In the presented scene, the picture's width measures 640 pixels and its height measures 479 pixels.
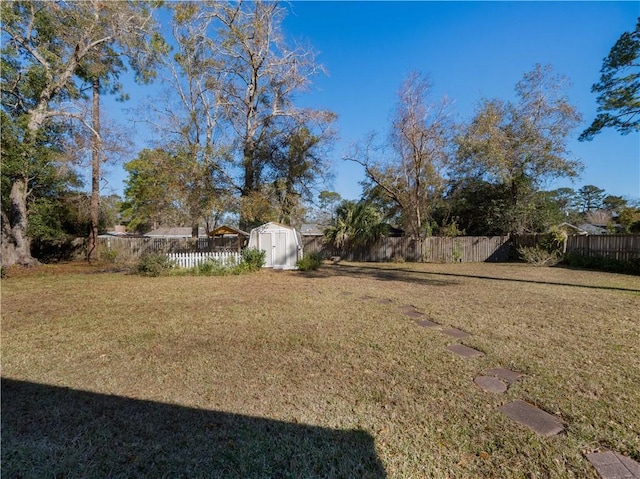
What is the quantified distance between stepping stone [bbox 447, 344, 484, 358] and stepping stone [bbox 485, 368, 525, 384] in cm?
36

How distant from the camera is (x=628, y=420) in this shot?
212cm

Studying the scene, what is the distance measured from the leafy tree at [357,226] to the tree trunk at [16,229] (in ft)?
44.0

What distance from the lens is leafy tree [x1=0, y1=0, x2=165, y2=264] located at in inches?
448

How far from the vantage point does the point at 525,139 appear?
57.0ft

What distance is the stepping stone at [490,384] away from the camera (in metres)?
2.60

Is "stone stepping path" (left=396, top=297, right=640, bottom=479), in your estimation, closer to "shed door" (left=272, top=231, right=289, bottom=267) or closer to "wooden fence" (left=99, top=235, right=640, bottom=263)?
"shed door" (left=272, top=231, right=289, bottom=267)

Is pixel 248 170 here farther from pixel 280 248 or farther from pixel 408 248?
pixel 408 248

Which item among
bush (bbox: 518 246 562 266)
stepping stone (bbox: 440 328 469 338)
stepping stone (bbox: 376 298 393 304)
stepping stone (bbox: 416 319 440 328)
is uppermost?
bush (bbox: 518 246 562 266)

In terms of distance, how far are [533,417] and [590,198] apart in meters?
59.6

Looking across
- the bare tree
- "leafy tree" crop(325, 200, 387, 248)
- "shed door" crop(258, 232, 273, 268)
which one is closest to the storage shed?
"shed door" crop(258, 232, 273, 268)

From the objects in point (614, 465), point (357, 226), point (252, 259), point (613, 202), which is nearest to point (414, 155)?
point (357, 226)

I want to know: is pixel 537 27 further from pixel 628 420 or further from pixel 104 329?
pixel 104 329

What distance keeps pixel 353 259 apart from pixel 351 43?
427 inches

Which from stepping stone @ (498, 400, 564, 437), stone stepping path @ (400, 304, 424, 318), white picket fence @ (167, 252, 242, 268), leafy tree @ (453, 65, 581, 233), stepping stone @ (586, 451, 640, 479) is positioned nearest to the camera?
stepping stone @ (586, 451, 640, 479)
